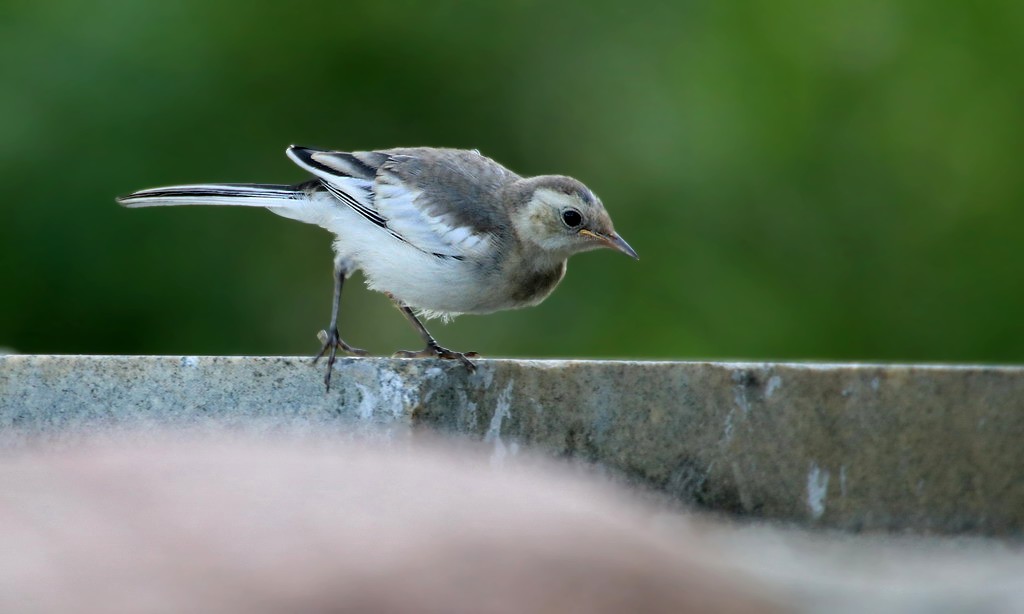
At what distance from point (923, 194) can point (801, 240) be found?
1.46 metres

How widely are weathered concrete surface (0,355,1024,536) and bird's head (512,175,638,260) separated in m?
1.53

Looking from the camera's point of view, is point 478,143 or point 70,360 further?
point 478,143

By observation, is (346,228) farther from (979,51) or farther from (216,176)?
(979,51)

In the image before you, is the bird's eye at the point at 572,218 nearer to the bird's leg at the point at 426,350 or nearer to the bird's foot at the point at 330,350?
the bird's leg at the point at 426,350

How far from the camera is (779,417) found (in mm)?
5586

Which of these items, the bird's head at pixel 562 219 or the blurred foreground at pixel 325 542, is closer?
the blurred foreground at pixel 325 542

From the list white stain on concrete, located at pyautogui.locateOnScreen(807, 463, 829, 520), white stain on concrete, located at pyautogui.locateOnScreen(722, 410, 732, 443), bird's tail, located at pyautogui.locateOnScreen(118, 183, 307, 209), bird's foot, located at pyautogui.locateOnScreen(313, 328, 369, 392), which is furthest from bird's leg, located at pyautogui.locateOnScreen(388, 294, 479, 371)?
white stain on concrete, located at pyautogui.locateOnScreen(807, 463, 829, 520)

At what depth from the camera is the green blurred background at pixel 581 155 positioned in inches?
480

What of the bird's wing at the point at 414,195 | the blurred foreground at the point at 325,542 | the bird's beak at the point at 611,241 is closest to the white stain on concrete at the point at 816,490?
the bird's beak at the point at 611,241

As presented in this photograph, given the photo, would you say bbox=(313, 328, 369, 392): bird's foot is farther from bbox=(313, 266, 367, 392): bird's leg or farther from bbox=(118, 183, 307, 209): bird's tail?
bbox=(118, 183, 307, 209): bird's tail

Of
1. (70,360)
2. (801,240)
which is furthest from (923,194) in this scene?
(70,360)

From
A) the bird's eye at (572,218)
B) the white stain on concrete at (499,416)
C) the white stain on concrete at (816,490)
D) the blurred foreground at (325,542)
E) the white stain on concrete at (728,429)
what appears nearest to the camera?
the blurred foreground at (325,542)

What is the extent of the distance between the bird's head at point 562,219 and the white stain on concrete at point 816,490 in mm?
1684

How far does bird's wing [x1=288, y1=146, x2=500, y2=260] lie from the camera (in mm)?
6441
